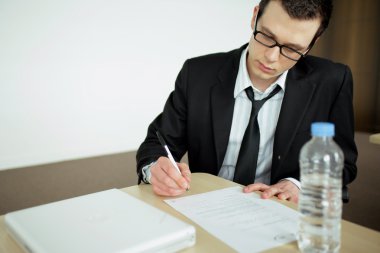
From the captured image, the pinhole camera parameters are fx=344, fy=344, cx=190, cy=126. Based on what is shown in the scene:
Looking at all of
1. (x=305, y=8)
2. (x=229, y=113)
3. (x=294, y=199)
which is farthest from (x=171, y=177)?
(x=305, y=8)

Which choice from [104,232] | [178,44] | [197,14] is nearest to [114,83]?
[178,44]

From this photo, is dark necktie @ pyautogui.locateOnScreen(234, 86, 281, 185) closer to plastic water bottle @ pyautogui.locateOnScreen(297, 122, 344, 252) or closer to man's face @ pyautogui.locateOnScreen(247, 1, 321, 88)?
man's face @ pyautogui.locateOnScreen(247, 1, 321, 88)

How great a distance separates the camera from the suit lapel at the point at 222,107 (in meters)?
1.34

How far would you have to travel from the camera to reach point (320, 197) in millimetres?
677

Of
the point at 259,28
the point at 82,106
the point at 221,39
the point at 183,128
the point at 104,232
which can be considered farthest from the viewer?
the point at 221,39

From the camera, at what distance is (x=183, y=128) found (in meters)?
1.48

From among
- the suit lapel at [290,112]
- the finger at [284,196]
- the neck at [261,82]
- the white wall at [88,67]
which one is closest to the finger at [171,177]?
the finger at [284,196]

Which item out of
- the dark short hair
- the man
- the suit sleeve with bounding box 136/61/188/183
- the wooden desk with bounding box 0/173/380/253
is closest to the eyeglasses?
the man

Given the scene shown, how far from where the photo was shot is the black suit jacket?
1.31 m

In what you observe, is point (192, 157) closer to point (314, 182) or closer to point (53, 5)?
point (314, 182)

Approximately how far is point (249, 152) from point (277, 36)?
0.42 metres

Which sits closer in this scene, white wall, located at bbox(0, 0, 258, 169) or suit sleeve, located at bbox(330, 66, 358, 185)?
suit sleeve, located at bbox(330, 66, 358, 185)

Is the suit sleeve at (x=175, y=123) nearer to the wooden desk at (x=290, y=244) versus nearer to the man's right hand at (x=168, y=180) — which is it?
the man's right hand at (x=168, y=180)

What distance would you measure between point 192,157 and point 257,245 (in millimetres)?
817
